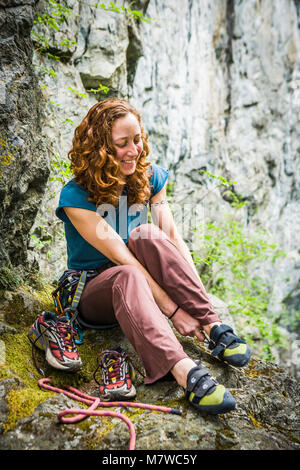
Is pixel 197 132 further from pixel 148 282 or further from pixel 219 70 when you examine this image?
pixel 148 282

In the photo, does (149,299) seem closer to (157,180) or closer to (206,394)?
(206,394)

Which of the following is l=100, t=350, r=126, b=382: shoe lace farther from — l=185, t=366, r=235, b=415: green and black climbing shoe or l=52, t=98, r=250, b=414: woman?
l=185, t=366, r=235, b=415: green and black climbing shoe

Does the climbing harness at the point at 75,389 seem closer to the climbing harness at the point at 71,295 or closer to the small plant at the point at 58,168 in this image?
the climbing harness at the point at 71,295

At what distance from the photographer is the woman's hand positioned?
7.24 feet

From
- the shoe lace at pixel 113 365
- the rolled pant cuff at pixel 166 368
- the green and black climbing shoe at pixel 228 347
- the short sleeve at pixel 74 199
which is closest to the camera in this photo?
the rolled pant cuff at pixel 166 368

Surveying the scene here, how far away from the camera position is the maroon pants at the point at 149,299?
5.97ft

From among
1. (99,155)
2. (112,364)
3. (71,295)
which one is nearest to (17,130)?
(99,155)

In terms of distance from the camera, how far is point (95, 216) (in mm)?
2326

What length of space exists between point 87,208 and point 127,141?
1.94 ft

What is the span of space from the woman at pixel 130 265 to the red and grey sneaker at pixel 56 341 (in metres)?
0.22

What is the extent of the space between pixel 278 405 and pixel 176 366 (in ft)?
2.70
